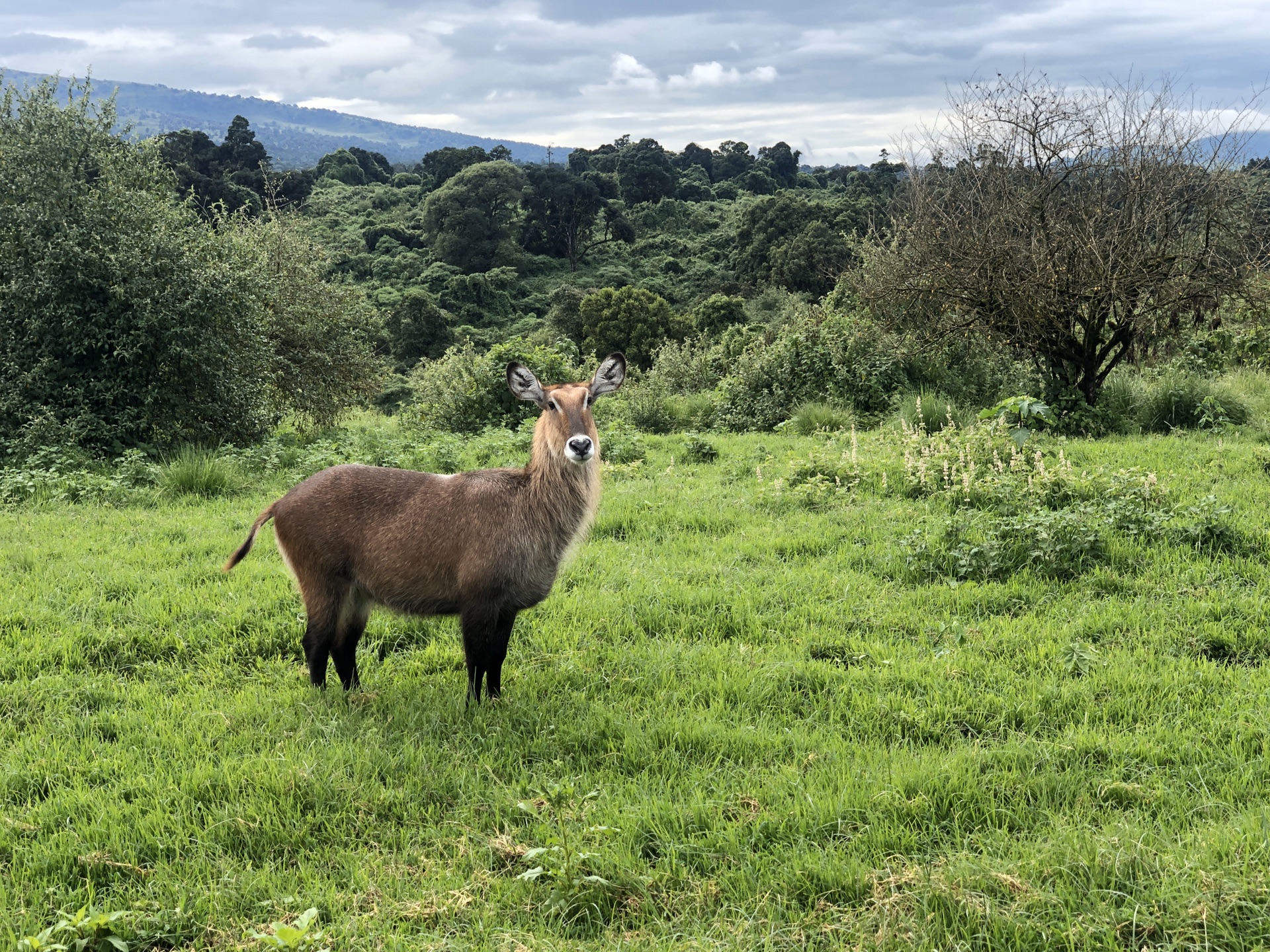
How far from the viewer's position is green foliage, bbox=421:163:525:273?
167ft

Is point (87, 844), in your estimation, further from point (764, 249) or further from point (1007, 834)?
point (764, 249)

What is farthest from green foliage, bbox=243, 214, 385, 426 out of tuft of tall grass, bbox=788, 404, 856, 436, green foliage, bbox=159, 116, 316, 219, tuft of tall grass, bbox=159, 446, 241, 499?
green foliage, bbox=159, 116, 316, 219

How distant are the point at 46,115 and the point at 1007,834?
14.6 metres

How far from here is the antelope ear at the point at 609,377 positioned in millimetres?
4391

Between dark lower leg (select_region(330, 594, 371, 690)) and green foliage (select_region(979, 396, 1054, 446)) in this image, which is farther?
green foliage (select_region(979, 396, 1054, 446))

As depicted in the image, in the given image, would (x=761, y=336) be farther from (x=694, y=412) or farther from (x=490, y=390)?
(x=490, y=390)

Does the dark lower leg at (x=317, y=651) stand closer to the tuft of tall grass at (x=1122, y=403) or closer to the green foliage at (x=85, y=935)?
the green foliage at (x=85, y=935)

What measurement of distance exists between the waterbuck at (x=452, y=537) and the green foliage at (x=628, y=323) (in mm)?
31297

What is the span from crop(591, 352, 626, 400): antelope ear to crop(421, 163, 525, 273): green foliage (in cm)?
4853

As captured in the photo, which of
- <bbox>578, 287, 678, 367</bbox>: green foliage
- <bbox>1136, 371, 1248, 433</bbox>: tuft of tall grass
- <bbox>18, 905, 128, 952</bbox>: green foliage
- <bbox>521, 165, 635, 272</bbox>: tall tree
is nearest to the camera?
<bbox>18, 905, 128, 952</bbox>: green foliage

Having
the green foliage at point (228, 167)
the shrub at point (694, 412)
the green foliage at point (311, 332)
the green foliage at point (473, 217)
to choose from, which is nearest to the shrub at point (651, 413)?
the shrub at point (694, 412)

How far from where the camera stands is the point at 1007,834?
299 centimetres

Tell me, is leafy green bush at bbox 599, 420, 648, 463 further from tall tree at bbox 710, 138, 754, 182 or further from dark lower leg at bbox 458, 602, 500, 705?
tall tree at bbox 710, 138, 754, 182

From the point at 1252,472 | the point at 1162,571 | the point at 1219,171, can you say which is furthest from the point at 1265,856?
the point at 1219,171
